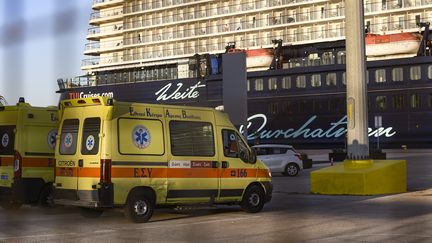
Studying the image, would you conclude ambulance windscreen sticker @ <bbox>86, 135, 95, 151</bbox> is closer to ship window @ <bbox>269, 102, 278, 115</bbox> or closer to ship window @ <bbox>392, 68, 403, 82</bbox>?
ship window @ <bbox>392, 68, 403, 82</bbox>

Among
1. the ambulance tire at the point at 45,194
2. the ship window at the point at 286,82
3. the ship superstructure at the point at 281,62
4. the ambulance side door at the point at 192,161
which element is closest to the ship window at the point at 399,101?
the ship superstructure at the point at 281,62

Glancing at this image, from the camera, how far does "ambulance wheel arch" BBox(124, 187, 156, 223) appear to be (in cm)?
1069

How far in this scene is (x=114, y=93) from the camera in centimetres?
5306

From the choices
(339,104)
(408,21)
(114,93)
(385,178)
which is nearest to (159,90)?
(114,93)

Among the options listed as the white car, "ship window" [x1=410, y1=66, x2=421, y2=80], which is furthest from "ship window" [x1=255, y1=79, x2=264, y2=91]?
the white car

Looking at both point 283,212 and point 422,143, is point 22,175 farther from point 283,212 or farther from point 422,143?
point 422,143

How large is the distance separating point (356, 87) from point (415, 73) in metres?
25.8

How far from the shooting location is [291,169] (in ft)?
81.5

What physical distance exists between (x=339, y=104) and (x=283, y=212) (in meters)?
31.7

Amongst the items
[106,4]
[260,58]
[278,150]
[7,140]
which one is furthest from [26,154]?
[106,4]

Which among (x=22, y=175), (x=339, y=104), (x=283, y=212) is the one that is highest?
(x=339, y=104)

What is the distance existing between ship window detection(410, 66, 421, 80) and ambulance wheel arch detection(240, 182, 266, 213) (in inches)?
1215

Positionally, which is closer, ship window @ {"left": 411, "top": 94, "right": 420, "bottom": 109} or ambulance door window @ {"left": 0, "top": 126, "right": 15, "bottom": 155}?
ambulance door window @ {"left": 0, "top": 126, "right": 15, "bottom": 155}

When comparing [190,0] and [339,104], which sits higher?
[190,0]
